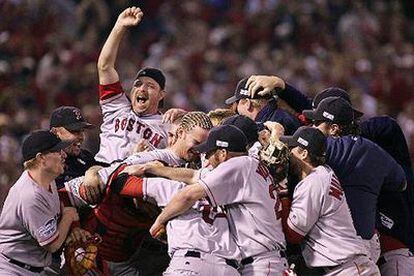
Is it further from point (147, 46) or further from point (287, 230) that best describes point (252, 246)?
point (147, 46)

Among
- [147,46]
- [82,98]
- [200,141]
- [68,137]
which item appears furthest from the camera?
[147,46]

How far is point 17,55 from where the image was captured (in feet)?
52.0

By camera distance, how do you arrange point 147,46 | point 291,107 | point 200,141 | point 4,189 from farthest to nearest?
1. point 147,46
2. point 4,189
3. point 291,107
4. point 200,141

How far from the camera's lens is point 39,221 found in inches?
293

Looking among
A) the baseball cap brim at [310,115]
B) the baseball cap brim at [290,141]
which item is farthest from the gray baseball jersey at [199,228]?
the baseball cap brim at [310,115]

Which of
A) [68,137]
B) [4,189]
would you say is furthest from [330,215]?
[4,189]

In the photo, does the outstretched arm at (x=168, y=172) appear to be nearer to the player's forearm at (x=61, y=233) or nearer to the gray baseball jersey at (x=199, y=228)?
A: the gray baseball jersey at (x=199, y=228)

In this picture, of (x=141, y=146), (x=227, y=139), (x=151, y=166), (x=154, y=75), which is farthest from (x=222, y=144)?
(x=154, y=75)

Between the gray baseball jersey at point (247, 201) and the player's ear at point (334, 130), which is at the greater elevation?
the player's ear at point (334, 130)

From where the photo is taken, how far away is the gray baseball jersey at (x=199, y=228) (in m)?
7.19

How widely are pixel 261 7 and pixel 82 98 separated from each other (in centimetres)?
382

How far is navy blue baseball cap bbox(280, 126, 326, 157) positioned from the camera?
24.7ft

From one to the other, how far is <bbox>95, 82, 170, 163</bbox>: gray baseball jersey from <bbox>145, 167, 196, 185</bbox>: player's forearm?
1.69 meters

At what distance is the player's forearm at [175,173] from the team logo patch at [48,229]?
0.73 metres
